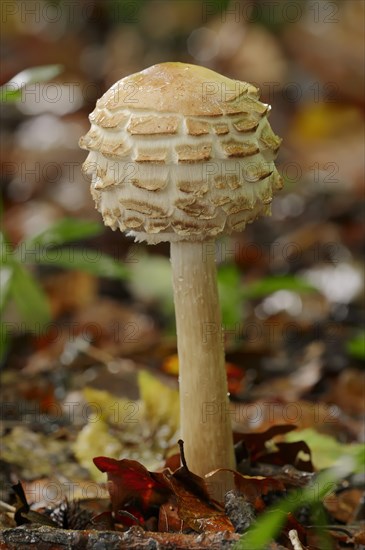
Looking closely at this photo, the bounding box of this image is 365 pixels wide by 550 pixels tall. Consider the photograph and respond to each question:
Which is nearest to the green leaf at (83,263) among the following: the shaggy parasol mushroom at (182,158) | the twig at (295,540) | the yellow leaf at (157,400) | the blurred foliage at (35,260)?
the blurred foliage at (35,260)

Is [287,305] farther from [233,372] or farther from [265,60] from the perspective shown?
[265,60]

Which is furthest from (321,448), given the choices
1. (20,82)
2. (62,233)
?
(20,82)

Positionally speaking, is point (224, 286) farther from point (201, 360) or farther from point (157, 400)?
point (201, 360)

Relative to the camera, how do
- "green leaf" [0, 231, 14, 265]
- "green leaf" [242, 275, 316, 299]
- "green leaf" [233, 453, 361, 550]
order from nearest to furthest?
"green leaf" [233, 453, 361, 550]
"green leaf" [0, 231, 14, 265]
"green leaf" [242, 275, 316, 299]

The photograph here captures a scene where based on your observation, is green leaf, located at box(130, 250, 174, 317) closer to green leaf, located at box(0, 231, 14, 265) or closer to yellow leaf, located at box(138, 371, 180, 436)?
green leaf, located at box(0, 231, 14, 265)

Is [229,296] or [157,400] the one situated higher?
[229,296]

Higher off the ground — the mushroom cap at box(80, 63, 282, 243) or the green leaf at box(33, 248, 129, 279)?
the mushroom cap at box(80, 63, 282, 243)

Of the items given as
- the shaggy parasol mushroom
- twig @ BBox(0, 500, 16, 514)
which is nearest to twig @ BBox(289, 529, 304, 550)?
the shaggy parasol mushroom

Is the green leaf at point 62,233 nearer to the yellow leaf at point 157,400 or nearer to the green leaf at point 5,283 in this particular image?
the green leaf at point 5,283
